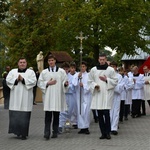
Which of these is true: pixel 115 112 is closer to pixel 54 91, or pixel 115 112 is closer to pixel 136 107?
pixel 54 91

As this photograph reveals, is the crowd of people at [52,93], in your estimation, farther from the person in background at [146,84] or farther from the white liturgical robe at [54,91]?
the person in background at [146,84]

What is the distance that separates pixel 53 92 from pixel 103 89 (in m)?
1.13

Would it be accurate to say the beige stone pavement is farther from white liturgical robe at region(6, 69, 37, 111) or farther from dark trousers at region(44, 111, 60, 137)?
white liturgical robe at region(6, 69, 37, 111)

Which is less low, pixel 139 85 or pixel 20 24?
pixel 20 24

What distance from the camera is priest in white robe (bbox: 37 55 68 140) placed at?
10.9 m

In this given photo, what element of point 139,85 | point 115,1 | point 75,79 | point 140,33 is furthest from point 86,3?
point 75,79

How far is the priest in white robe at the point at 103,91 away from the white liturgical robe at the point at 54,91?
0.66 metres

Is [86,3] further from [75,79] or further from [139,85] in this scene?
[75,79]

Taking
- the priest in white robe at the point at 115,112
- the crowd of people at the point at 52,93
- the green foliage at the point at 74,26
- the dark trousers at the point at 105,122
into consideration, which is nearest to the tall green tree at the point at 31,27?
the green foliage at the point at 74,26

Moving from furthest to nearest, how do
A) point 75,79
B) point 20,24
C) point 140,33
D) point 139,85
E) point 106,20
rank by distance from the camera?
point 20,24, point 140,33, point 106,20, point 139,85, point 75,79

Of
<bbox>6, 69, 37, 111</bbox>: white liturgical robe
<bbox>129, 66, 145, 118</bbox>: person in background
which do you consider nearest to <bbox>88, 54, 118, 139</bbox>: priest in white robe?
<bbox>6, 69, 37, 111</bbox>: white liturgical robe

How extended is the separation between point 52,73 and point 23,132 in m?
1.49

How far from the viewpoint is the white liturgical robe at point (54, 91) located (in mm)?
10867

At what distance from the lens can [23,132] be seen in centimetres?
1088
